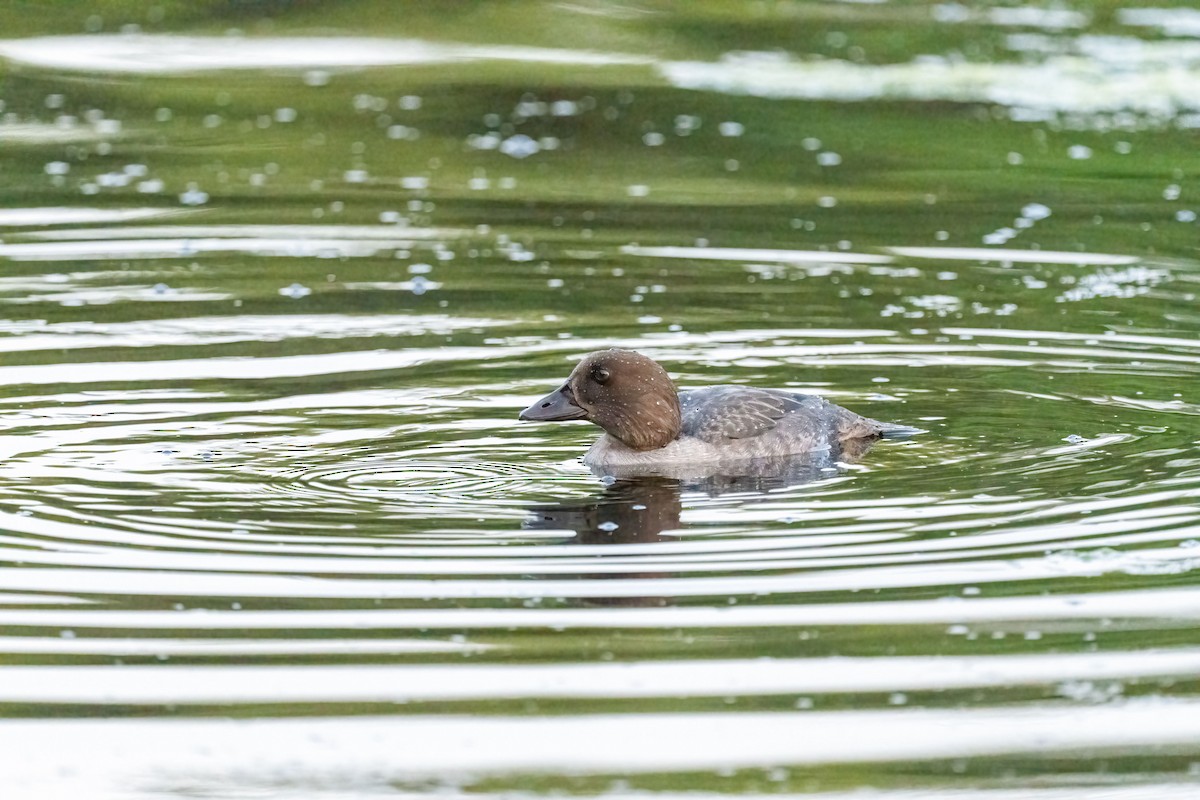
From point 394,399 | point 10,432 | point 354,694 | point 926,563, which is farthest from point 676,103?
point 354,694

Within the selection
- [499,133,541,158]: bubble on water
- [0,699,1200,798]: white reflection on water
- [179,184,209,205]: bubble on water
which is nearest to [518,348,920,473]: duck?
[0,699,1200,798]: white reflection on water

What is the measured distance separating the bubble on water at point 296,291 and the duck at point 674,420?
158 inches

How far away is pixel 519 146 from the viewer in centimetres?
2012

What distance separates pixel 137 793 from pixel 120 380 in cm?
588

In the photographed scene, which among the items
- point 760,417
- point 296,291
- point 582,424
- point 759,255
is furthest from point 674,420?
point 759,255

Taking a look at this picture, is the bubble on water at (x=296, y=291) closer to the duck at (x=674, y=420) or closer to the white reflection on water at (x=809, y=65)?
the duck at (x=674, y=420)

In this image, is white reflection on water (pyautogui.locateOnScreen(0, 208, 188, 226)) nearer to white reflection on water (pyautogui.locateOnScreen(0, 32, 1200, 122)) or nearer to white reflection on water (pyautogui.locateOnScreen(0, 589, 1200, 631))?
white reflection on water (pyautogui.locateOnScreen(0, 32, 1200, 122))

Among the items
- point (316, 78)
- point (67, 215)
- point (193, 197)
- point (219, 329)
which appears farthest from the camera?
point (316, 78)

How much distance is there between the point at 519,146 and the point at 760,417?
9.32 m

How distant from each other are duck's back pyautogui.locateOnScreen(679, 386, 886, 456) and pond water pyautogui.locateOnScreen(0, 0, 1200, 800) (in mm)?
395

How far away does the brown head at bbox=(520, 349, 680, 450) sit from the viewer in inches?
440

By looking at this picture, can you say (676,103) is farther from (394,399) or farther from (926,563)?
(926,563)

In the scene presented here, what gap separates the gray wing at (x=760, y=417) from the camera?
11.3 metres

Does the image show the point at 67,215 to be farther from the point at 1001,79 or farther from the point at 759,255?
the point at 1001,79
